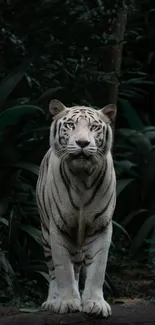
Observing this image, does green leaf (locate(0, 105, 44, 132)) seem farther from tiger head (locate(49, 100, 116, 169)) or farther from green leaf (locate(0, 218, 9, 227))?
tiger head (locate(49, 100, 116, 169))

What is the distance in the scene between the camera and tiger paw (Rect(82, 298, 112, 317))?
18.1 feet

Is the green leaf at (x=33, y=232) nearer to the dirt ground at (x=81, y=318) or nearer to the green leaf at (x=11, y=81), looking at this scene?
the green leaf at (x=11, y=81)

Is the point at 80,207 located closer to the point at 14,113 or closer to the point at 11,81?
the point at 14,113

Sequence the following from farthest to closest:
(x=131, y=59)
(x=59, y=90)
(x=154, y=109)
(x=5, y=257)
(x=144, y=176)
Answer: (x=154, y=109)
(x=131, y=59)
(x=144, y=176)
(x=59, y=90)
(x=5, y=257)

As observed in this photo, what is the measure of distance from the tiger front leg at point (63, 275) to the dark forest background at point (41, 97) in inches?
69.2

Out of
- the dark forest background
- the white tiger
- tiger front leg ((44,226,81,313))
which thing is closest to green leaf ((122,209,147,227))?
the dark forest background

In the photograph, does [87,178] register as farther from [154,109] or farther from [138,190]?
[154,109]

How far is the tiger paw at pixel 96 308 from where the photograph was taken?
552 cm

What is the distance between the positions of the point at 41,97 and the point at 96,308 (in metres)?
3.39

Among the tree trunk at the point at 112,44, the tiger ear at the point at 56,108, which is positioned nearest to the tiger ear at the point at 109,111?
the tiger ear at the point at 56,108

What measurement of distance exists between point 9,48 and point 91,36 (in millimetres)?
860

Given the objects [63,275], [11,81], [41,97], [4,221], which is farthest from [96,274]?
[11,81]

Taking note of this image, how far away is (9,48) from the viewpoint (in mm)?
8961

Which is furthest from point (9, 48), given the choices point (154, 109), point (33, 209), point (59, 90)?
point (154, 109)
